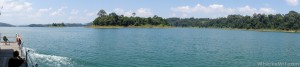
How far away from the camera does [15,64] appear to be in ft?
71.7

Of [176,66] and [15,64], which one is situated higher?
[15,64]

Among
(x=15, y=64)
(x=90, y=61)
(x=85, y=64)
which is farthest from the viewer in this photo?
(x=90, y=61)

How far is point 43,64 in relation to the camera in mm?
41469

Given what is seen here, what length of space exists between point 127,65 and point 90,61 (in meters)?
5.71

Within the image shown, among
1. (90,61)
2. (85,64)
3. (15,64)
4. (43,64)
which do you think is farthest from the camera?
(90,61)

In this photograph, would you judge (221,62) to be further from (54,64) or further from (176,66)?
(54,64)

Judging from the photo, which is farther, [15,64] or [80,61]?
[80,61]

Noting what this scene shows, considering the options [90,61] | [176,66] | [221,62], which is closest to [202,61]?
[221,62]

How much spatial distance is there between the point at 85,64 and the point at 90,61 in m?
2.91

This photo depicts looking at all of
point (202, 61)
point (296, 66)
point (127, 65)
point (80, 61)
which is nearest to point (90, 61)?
point (80, 61)

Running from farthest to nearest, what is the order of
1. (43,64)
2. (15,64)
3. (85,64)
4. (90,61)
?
(90,61) → (85,64) → (43,64) → (15,64)

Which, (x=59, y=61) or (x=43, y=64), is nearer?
(x=43, y=64)

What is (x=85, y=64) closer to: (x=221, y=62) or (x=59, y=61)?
(x=59, y=61)

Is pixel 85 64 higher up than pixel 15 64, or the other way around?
pixel 15 64
